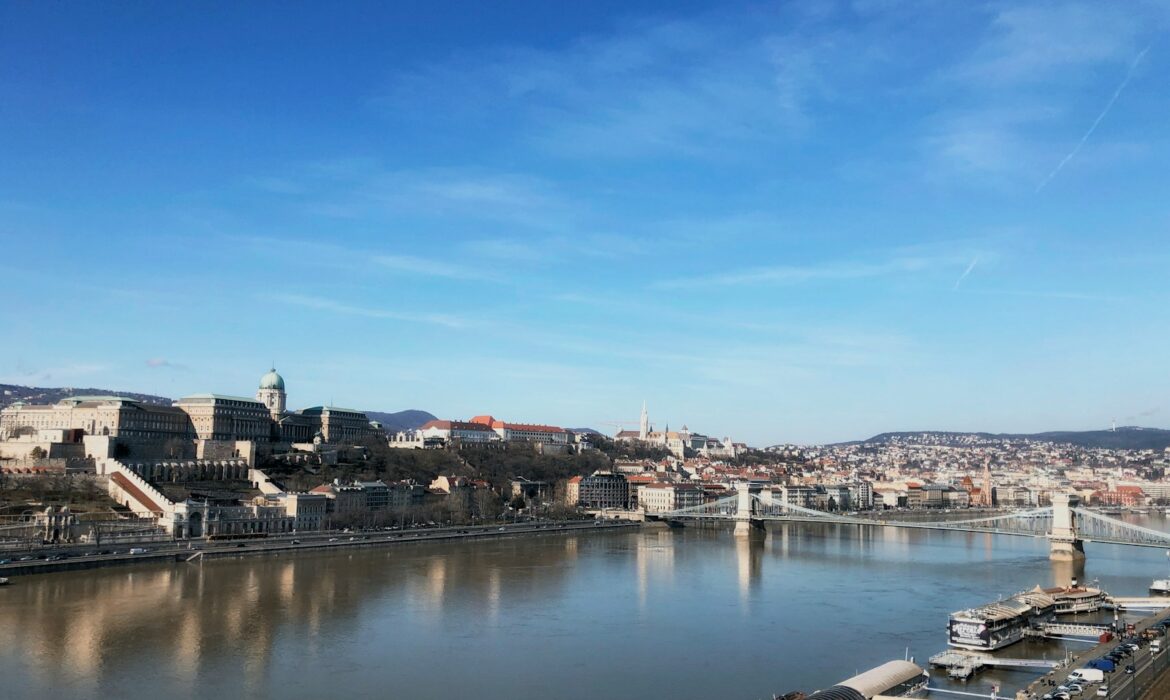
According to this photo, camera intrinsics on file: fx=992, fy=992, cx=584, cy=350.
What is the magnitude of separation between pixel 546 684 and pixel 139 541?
21838 mm

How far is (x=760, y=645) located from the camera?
2022 centimetres

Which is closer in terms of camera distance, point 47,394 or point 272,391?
point 272,391

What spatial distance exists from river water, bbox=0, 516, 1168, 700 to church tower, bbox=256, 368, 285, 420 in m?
31.2

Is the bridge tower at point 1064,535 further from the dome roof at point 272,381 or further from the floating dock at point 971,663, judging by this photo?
the dome roof at point 272,381

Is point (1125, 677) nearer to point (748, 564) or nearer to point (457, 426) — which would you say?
point (748, 564)

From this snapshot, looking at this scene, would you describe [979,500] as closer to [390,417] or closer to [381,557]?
[381,557]

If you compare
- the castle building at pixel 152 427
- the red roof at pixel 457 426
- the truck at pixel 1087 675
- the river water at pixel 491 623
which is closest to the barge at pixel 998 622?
the river water at pixel 491 623

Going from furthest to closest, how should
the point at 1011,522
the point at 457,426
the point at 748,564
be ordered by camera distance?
1. the point at 457,426
2. the point at 1011,522
3. the point at 748,564

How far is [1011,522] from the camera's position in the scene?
6209 centimetres

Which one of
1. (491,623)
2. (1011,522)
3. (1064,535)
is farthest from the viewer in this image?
(1011,522)

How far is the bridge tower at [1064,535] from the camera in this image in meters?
37.2

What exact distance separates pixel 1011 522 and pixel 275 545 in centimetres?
4656

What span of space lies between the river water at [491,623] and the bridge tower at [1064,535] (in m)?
0.80

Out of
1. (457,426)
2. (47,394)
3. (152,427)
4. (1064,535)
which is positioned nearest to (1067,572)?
(1064,535)
